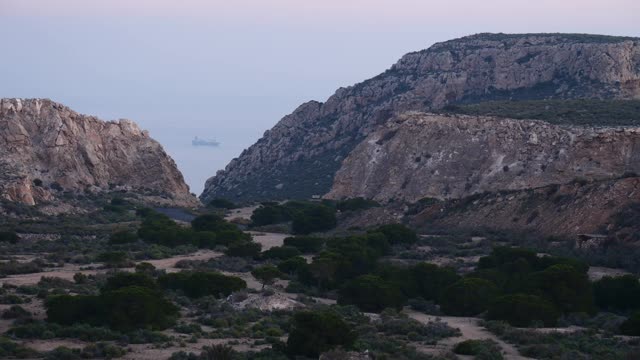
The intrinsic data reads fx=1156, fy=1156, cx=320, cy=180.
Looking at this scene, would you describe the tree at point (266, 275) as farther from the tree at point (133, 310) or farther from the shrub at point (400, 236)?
the shrub at point (400, 236)

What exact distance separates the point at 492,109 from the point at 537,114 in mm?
5470

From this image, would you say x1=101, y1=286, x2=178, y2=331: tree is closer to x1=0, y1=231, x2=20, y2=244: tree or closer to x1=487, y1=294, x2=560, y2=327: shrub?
x1=487, y1=294, x2=560, y2=327: shrub

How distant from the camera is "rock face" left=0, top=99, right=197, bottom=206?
82.1m

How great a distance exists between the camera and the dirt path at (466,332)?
29.4 metres

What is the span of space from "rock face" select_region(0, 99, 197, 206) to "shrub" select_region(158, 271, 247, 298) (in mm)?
37206

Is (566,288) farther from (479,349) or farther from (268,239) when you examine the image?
(268,239)

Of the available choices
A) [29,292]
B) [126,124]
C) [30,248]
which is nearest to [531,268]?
[29,292]

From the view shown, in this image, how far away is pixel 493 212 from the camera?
209 feet

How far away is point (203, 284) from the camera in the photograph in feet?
128

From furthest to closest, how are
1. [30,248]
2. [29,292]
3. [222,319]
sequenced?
[30,248] < [29,292] < [222,319]

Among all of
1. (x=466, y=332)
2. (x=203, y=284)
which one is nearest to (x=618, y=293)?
(x=466, y=332)

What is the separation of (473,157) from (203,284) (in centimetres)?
4409

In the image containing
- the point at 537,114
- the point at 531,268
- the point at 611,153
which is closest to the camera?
the point at 531,268

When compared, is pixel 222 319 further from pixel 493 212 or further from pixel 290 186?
pixel 290 186
